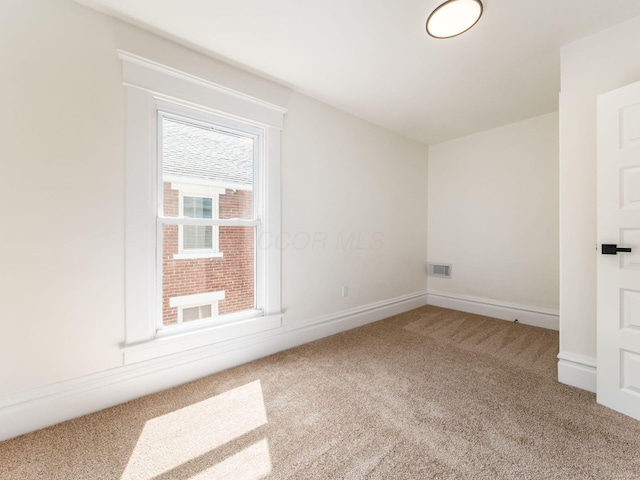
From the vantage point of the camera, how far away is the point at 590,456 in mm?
1327

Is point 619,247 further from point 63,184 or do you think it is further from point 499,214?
point 63,184

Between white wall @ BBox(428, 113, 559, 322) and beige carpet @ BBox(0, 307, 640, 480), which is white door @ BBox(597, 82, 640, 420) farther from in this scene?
white wall @ BBox(428, 113, 559, 322)

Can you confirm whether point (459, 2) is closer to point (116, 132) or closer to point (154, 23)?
point (154, 23)

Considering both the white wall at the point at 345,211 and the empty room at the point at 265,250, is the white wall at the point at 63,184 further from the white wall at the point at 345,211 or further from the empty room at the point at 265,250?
the white wall at the point at 345,211

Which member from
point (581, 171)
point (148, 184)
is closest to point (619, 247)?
point (581, 171)

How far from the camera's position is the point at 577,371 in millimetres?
1945

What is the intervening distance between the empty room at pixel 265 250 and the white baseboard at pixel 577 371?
0.01 meters

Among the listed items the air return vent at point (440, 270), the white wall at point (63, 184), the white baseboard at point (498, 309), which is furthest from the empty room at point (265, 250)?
the air return vent at point (440, 270)

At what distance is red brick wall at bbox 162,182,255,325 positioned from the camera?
6.75 ft

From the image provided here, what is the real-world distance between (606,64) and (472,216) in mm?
2175

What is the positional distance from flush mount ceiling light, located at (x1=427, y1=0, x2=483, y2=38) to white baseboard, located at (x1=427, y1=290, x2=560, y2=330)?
3222mm

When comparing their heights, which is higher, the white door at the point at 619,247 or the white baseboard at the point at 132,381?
the white door at the point at 619,247

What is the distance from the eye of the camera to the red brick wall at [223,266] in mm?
2059

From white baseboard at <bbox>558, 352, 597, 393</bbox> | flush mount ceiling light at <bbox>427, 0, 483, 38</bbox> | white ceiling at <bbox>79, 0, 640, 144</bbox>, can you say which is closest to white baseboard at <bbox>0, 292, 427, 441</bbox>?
white baseboard at <bbox>558, 352, 597, 393</bbox>
